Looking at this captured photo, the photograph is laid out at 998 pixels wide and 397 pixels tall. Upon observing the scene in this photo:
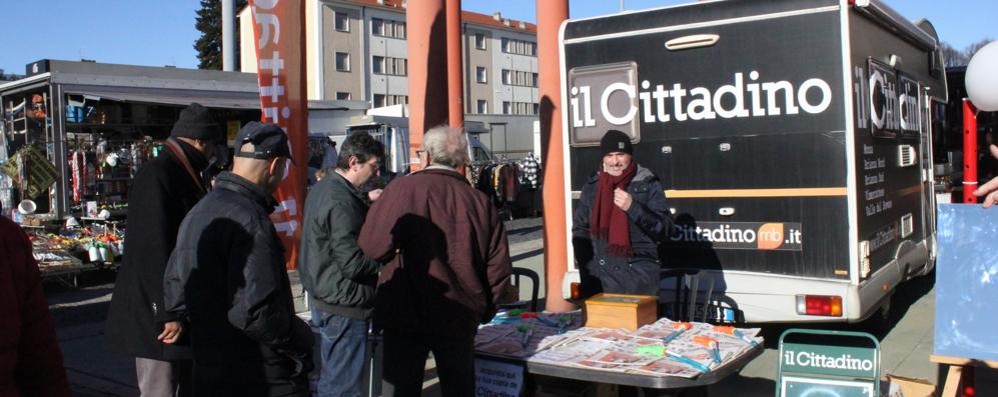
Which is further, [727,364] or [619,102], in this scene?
[619,102]

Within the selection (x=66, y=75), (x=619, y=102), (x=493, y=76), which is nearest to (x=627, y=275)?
(x=619, y=102)

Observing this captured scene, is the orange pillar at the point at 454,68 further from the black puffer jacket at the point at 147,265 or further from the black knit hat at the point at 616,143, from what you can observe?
the black puffer jacket at the point at 147,265

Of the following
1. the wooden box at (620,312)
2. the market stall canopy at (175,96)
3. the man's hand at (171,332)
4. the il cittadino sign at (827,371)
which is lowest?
the il cittadino sign at (827,371)

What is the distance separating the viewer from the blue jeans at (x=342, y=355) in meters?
4.28

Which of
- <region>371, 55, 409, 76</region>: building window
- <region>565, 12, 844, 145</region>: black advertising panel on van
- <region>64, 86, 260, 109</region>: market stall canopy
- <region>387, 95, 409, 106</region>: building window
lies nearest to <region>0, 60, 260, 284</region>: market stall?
<region>64, 86, 260, 109</region>: market stall canopy

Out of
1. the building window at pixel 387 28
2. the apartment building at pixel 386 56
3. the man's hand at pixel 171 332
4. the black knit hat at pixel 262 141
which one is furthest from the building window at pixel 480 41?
the black knit hat at pixel 262 141

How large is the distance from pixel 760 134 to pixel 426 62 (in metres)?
2.66

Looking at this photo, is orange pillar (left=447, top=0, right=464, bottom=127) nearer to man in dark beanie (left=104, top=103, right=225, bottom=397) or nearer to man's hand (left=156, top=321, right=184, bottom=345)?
man in dark beanie (left=104, top=103, right=225, bottom=397)

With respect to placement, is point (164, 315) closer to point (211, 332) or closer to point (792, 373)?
point (211, 332)

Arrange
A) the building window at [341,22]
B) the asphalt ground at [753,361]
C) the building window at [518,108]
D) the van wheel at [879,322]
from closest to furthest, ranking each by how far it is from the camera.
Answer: the asphalt ground at [753,361] < the van wheel at [879,322] < the building window at [341,22] < the building window at [518,108]

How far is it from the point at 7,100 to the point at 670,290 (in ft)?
36.8

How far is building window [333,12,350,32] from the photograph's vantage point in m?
55.2

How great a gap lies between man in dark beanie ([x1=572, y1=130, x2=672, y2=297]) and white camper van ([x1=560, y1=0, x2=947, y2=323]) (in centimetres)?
94

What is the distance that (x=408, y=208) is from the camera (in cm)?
366
